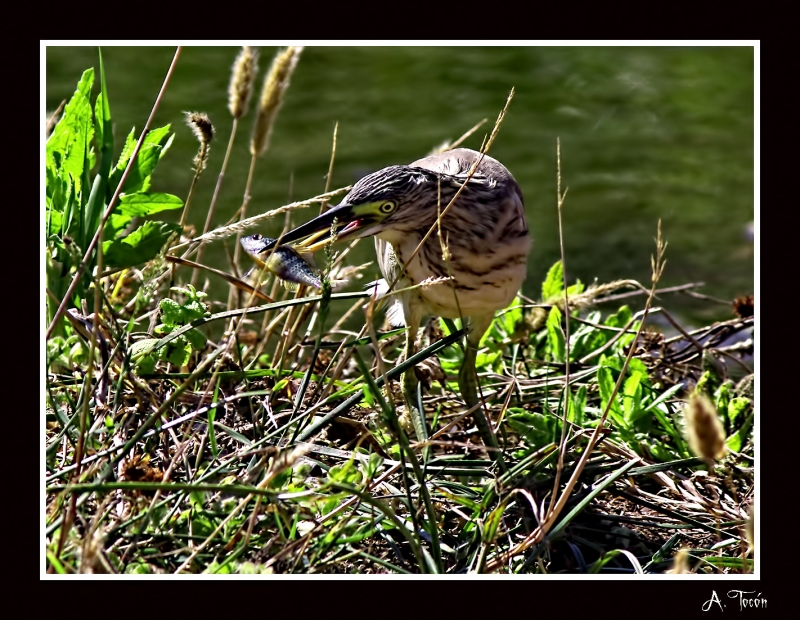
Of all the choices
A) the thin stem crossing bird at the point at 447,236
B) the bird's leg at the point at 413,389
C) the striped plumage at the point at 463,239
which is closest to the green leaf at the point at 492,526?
the thin stem crossing bird at the point at 447,236

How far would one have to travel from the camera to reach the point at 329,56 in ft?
28.1

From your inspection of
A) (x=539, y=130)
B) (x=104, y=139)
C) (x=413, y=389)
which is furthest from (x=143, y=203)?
(x=539, y=130)

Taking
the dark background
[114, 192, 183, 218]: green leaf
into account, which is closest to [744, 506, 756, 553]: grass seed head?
[114, 192, 183, 218]: green leaf

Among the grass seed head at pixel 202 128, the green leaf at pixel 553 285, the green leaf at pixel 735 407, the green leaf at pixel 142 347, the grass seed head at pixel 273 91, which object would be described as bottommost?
the green leaf at pixel 735 407

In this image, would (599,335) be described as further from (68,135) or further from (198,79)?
(198,79)

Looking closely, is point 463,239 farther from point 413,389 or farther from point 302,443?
point 302,443

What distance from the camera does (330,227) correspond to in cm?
316

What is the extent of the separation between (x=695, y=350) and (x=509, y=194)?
123 cm

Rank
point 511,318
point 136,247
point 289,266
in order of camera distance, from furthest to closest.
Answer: point 511,318, point 136,247, point 289,266

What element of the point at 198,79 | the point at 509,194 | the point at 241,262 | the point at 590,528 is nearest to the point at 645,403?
the point at 590,528

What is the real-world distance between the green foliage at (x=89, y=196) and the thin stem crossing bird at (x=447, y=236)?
0.43 meters

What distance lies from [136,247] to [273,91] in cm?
68

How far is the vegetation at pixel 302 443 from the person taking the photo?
2.64m

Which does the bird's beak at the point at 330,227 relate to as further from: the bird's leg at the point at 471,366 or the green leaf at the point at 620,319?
the green leaf at the point at 620,319
